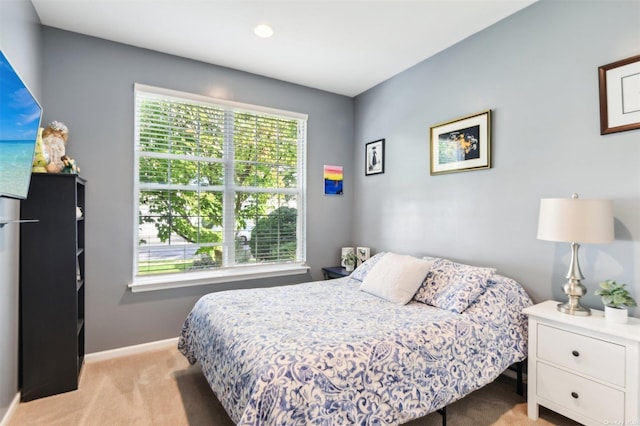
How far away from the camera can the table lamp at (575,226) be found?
1.84m

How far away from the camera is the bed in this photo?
1.42m

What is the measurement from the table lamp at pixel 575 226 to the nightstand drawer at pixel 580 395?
14.5 inches

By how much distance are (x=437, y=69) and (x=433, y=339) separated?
2.45 m

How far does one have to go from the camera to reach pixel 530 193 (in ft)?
7.84

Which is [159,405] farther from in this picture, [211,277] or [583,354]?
[583,354]

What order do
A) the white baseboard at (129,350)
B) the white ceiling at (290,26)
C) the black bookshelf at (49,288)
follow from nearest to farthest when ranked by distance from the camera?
the black bookshelf at (49,288) < the white ceiling at (290,26) < the white baseboard at (129,350)

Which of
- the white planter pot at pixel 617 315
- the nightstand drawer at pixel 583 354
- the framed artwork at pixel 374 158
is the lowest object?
the nightstand drawer at pixel 583 354

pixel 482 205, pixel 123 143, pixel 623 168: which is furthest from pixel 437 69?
pixel 123 143

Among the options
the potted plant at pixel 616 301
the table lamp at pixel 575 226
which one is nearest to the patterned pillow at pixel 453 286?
the table lamp at pixel 575 226

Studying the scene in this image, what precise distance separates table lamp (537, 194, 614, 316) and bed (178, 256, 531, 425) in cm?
36

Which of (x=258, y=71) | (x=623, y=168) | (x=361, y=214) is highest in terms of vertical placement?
(x=258, y=71)

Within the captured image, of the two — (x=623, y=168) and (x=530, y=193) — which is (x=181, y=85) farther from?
(x=623, y=168)

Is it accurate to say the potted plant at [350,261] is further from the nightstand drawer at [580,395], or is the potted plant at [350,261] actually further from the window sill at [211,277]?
the nightstand drawer at [580,395]

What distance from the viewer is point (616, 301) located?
1773 mm
